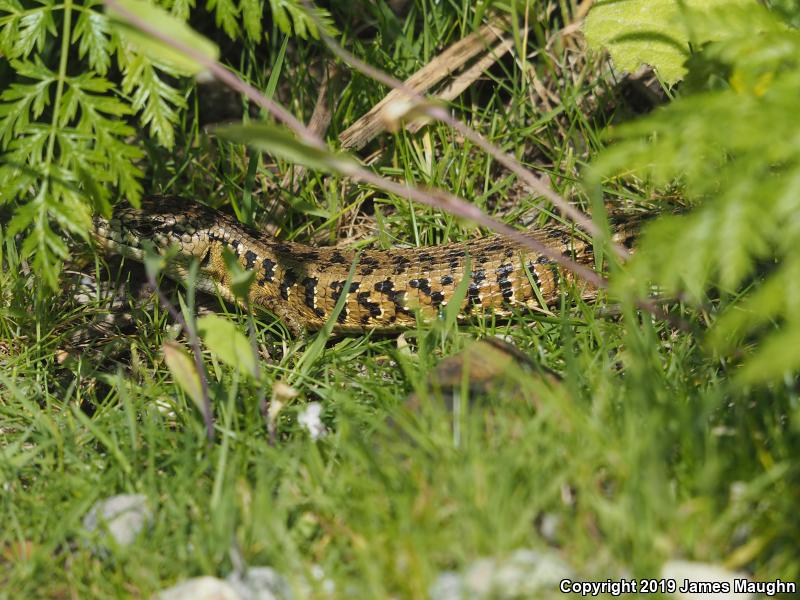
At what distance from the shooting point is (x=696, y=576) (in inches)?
76.4

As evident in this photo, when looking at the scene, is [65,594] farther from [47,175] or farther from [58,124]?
[58,124]

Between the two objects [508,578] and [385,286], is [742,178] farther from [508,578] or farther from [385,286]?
[385,286]

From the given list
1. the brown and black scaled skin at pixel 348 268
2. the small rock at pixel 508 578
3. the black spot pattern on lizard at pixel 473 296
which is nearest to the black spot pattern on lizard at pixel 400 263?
the brown and black scaled skin at pixel 348 268

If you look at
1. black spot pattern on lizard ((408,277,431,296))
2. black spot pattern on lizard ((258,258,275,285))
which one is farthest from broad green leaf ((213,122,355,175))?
black spot pattern on lizard ((258,258,275,285))

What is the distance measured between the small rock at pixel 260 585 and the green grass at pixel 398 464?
61 mm

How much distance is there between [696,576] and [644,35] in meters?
2.38

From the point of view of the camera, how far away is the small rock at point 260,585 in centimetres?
215

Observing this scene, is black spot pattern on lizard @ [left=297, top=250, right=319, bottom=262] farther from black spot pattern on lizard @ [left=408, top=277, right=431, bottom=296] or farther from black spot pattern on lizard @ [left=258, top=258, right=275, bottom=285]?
black spot pattern on lizard @ [left=408, top=277, right=431, bottom=296]

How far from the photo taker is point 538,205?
4.25 metres

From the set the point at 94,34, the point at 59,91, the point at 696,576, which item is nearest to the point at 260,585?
the point at 696,576

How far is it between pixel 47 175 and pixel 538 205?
7.53 ft

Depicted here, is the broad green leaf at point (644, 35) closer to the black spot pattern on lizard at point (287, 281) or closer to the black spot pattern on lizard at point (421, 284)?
the black spot pattern on lizard at point (421, 284)

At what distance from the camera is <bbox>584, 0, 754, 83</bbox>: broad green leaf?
11.7ft

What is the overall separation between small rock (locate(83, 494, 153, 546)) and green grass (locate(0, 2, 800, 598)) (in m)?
0.04
